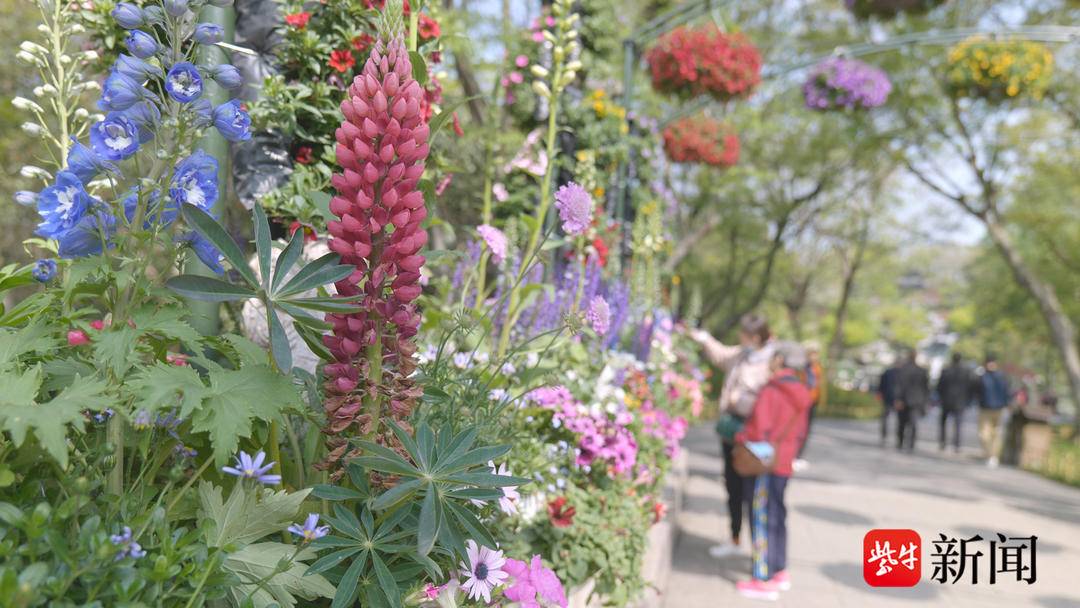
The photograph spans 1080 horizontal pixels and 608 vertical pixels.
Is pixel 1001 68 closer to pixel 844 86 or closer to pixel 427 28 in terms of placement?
pixel 844 86

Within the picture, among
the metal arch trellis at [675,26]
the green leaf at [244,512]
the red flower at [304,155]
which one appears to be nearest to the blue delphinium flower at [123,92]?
the green leaf at [244,512]

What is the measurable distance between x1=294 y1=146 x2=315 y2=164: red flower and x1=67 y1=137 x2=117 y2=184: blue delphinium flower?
1.43 m

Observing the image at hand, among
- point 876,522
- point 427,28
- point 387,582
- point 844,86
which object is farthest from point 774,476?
point 844,86

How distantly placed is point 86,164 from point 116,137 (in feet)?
0.24

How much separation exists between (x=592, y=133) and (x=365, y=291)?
14.4 ft

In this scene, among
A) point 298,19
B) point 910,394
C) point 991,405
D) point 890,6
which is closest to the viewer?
point 298,19

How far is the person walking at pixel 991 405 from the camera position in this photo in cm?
1293

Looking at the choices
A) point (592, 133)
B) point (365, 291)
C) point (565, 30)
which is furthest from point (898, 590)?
point (365, 291)

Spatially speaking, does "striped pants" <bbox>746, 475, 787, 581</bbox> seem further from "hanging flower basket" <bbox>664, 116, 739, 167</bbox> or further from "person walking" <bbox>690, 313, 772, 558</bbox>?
"hanging flower basket" <bbox>664, 116, 739, 167</bbox>

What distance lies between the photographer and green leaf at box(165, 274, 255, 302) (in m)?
1.28

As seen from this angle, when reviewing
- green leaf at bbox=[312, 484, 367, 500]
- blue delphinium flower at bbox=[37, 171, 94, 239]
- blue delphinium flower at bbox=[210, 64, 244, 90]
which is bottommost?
green leaf at bbox=[312, 484, 367, 500]

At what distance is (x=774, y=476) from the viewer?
4.89 meters

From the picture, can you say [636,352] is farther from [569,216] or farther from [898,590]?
[569,216]

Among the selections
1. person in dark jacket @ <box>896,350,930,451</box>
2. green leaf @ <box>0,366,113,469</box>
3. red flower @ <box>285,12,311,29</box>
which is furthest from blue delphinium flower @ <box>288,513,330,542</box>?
person in dark jacket @ <box>896,350,930,451</box>
